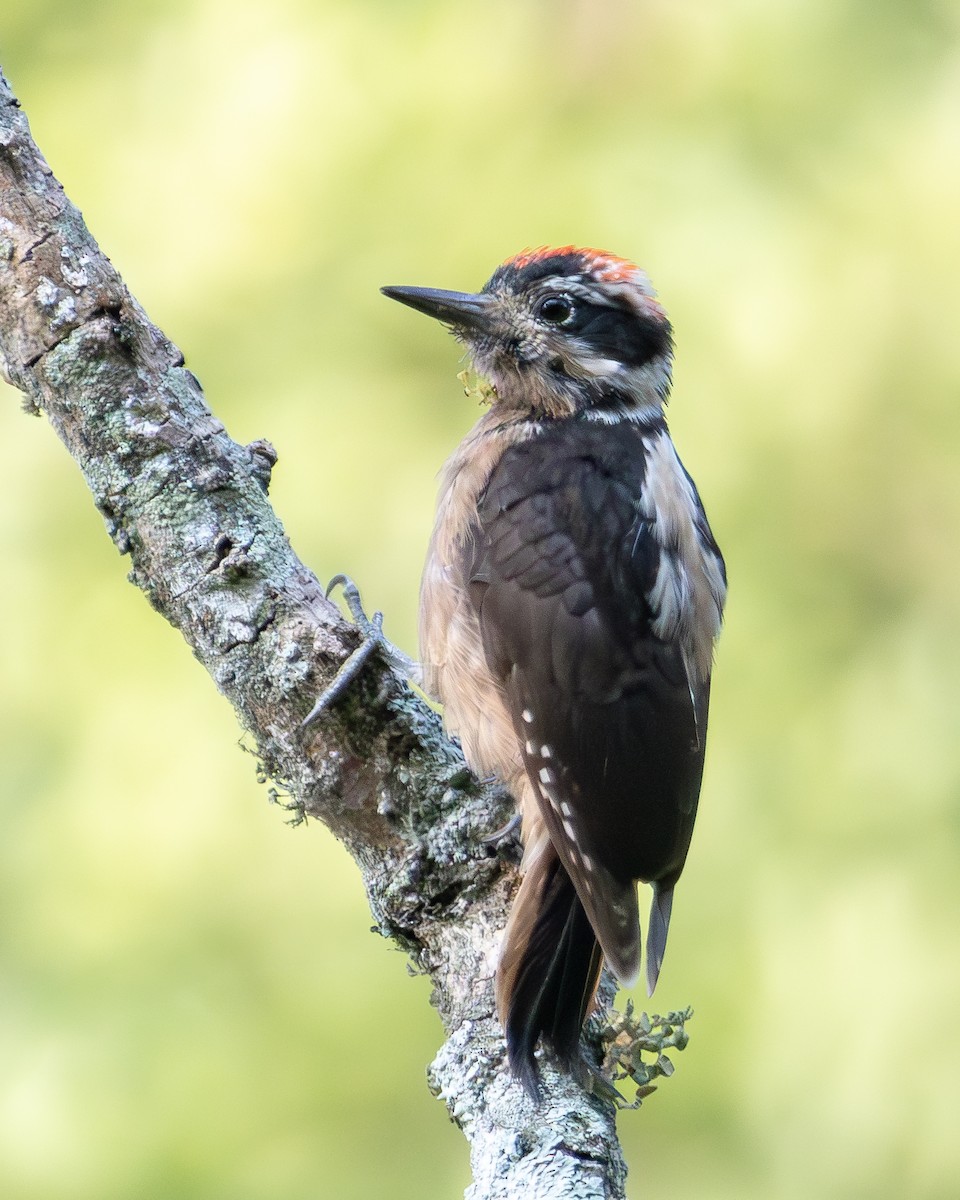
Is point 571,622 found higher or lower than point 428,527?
lower

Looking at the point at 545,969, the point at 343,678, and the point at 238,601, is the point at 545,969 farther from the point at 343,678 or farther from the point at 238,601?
the point at 238,601

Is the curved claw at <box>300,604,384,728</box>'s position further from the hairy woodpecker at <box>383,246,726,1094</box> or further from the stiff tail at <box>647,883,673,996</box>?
the stiff tail at <box>647,883,673,996</box>

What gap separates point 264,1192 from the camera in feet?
9.66

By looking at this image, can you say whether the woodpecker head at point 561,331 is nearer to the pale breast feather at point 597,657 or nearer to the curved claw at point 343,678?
the pale breast feather at point 597,657

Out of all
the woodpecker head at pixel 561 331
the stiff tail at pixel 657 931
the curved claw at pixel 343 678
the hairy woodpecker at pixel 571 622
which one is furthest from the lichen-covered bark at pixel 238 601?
the woodpecker head at pixel 561 331

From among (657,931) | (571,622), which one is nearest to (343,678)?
(571,622)

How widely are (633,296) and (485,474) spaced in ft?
1.87

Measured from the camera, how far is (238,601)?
7.04 ft

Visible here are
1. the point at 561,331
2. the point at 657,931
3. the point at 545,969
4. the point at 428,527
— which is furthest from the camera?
the point at 428,527

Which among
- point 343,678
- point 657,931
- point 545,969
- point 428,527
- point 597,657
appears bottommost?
point 545,969

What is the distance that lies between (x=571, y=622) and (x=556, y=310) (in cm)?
80

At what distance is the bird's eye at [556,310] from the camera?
292 cm

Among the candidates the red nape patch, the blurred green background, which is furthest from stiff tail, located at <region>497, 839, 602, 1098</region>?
the red nape patch

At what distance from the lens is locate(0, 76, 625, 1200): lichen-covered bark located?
2129 mm
